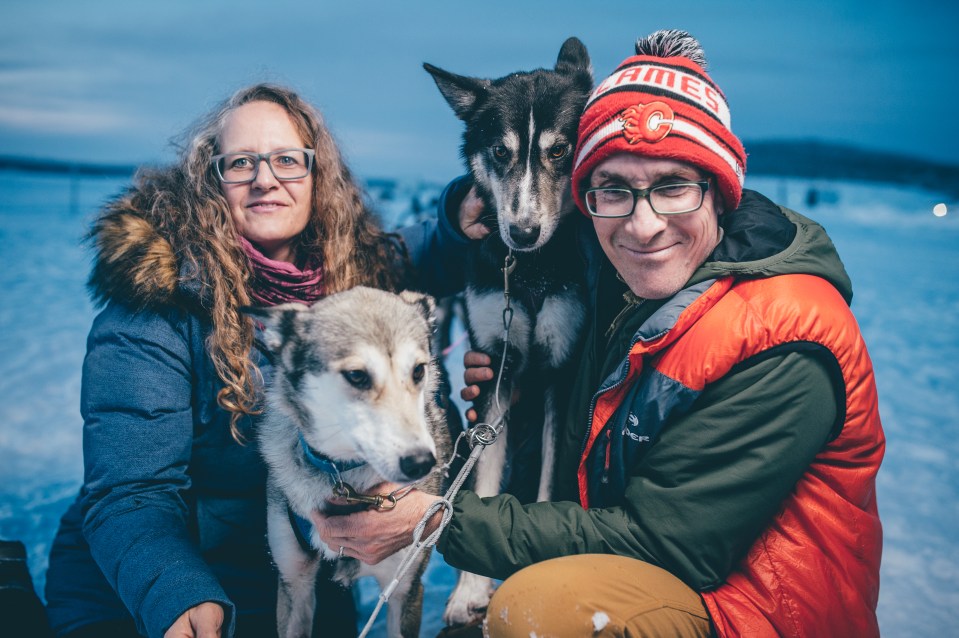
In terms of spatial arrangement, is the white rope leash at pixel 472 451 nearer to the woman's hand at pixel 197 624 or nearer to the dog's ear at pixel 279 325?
the woman's hand at pixel 197 624

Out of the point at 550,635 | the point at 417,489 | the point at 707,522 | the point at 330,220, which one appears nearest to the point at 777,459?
the point at 707,522

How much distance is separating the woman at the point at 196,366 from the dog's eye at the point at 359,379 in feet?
1.97

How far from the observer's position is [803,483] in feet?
5.52

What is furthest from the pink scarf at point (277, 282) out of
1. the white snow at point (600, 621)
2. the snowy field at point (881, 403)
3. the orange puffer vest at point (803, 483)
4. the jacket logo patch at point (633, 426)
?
the white snow at point (600, 621)

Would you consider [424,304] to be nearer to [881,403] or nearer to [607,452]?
[607,452]

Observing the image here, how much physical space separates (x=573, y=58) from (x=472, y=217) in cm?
92

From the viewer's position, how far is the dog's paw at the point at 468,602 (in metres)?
2.73

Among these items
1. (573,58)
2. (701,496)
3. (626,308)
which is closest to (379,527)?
(701,496)

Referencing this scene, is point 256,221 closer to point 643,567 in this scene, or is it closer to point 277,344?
point 277,344

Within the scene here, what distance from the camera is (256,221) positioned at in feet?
8.12

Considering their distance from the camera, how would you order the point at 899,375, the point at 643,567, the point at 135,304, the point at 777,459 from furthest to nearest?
the point at 899,375 < the point at 135,304 < the point at 643,567 < the point at 777,459

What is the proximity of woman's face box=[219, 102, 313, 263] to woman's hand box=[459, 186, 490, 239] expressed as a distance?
0.74m

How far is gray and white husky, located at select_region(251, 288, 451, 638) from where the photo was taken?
1803mm

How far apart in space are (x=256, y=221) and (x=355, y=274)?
1.56ft
